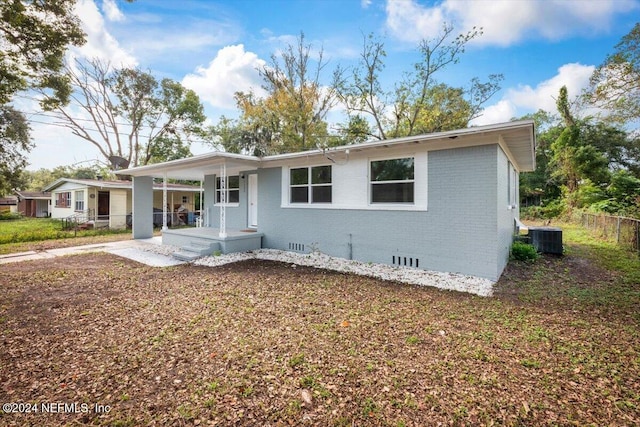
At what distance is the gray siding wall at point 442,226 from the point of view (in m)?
6.00

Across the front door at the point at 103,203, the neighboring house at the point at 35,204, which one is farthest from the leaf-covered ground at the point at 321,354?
the neighboring house at the point at 35,204

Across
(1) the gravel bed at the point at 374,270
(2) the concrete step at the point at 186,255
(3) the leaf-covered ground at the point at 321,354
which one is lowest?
(3) the leaf-covered ground at the point at 321,354

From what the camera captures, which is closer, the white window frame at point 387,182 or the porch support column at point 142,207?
the white window frame at point 387,182

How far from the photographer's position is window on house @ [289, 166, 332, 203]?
862cm

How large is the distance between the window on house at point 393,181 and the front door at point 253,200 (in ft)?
15.5

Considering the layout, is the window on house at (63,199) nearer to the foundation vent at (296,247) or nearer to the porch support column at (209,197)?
the porch support column at (209,197)

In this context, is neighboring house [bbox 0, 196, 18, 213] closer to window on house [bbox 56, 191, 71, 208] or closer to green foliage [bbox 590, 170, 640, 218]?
window on house [bbox 56, 191, 71, 208]

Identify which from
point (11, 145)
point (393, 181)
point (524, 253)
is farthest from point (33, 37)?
point (524, 253)

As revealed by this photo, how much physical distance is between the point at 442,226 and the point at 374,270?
1888 mm

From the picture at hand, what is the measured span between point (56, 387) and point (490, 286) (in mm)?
6565

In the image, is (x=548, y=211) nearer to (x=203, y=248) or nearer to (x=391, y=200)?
(x=391, y=200)

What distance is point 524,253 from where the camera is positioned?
8547 mm

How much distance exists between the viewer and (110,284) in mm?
6055

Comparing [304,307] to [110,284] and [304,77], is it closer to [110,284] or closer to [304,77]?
[110,284]
